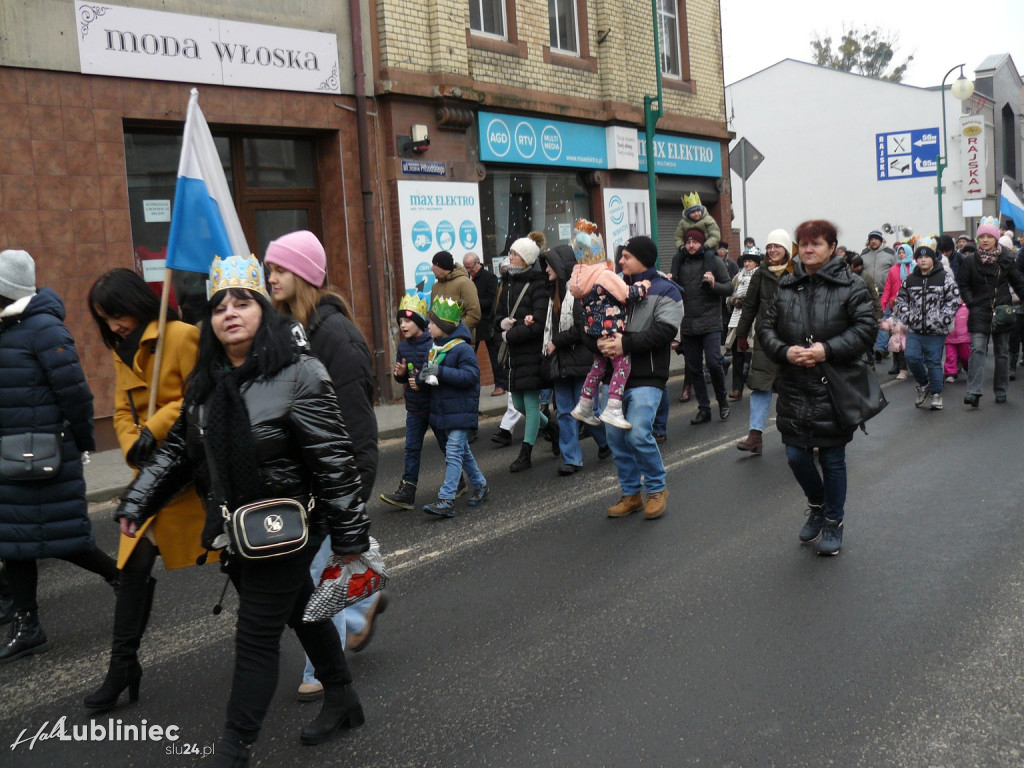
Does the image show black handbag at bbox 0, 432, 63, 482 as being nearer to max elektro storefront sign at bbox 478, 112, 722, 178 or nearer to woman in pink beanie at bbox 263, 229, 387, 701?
woman in pink beanie at bbox 263, 229, 387, 701

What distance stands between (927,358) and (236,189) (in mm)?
8467

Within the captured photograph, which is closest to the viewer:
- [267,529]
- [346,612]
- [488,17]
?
[267,529]

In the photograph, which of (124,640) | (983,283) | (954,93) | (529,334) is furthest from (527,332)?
(954,93)

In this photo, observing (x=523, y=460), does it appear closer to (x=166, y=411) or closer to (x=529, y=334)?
(x=529, y=334)

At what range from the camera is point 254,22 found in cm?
1266

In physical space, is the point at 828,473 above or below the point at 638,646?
above

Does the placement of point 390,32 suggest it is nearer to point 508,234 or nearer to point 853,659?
point 508,234

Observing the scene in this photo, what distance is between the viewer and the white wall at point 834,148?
39.8m

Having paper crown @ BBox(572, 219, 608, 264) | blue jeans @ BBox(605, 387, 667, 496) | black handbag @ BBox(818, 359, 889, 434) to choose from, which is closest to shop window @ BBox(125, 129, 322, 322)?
paper crown @ BBox(572, 219, 608, 264)

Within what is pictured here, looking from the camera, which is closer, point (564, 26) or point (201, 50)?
point (201, 50)

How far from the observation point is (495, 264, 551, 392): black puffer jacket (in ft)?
29.3

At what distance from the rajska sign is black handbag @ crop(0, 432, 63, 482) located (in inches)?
290

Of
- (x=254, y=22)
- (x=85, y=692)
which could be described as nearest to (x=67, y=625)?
(x=85, y=692)

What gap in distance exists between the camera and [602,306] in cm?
699
